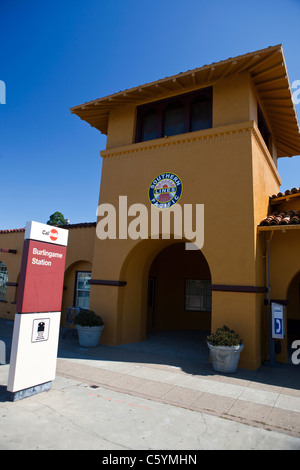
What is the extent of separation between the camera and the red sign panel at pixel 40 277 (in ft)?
17.8

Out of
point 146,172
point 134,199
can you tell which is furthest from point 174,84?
point 134,199

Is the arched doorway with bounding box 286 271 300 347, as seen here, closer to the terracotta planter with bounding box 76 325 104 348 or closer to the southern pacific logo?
the terracotta planter with bounding box 76 325 104 348

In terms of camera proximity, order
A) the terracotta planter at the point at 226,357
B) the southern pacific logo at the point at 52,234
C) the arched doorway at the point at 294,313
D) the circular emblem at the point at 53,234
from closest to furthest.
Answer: the southern pacific logo at the point at 52,234 < the circular emblem at the point at 53,234 < the terracotta planter at the point at 226,357 < the arched doorway at the point at 294,313

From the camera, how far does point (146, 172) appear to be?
10180mm

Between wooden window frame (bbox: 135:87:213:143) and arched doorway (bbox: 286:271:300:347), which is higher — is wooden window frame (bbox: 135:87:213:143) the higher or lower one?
the higher one

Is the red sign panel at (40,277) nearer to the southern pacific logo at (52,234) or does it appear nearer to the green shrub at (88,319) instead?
the southern pacific logo at (52,234)

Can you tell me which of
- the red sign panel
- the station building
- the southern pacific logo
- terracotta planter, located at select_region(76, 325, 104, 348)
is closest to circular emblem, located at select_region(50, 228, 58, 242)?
the southern pacific logo

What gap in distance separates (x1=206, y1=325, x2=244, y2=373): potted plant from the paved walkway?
210 millimetres

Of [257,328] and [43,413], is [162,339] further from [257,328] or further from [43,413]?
[43,413]

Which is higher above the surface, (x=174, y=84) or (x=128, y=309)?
(x=174, y=84)

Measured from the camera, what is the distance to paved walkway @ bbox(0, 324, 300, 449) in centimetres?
467

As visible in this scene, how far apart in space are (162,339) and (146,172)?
6.19m

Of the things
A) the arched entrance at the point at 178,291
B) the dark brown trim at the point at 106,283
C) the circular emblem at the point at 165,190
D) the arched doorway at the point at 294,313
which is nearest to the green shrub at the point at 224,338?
the dark brown trim at the point at 106,283

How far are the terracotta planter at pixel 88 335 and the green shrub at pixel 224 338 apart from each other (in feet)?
12.0
